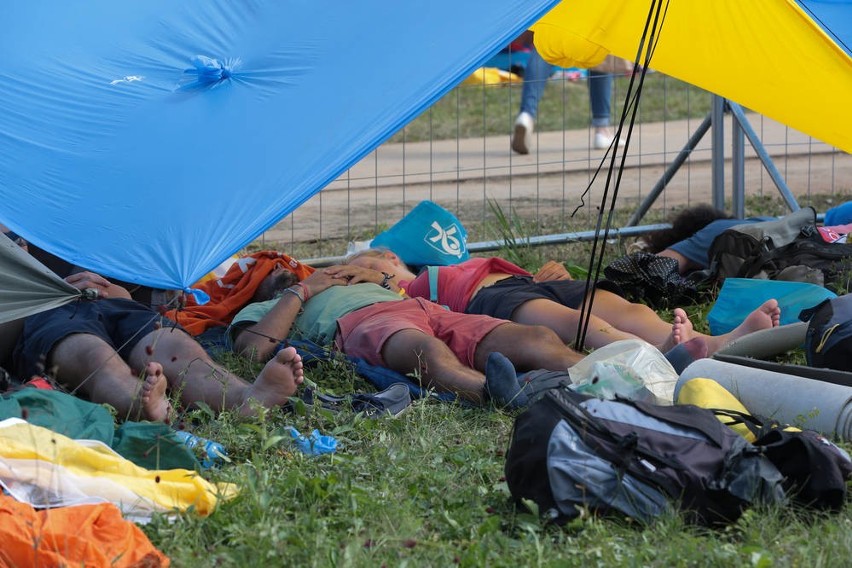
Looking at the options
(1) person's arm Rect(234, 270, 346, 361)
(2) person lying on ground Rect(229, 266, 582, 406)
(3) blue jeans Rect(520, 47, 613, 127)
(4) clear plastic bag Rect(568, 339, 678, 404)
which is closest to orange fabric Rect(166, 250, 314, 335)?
(2) person lying on ground Rect(229, 266, 582, 406)

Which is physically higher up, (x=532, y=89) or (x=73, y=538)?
(x=532, y=89)

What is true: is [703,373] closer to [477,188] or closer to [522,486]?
[522,486]

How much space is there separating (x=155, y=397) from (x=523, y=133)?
20.9 feet

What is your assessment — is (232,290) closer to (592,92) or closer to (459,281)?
(459,281)

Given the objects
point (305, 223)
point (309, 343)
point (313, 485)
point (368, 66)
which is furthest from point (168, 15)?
point (305, 223)

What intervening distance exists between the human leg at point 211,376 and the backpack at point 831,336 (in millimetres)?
1628

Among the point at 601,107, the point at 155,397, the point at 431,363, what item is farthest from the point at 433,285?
the point at 601,107

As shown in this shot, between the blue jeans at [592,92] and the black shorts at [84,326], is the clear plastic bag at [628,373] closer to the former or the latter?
the black shorts at [84,326]

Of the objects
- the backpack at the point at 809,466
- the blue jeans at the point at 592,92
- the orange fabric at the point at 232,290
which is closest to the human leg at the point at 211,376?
the orange fabric at the point at 232,290

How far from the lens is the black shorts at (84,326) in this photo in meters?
3.75

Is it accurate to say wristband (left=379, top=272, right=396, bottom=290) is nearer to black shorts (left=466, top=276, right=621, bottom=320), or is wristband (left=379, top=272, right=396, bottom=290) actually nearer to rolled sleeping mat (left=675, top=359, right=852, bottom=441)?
black shorts (left=466, top=276, right=621, bottom=320)

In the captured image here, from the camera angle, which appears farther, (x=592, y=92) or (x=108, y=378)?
(x=592, y=92)

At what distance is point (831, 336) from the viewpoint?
3674 mm

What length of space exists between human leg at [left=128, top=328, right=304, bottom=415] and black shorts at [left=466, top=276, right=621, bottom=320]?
3.53 ft
